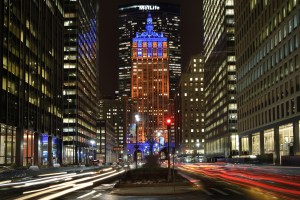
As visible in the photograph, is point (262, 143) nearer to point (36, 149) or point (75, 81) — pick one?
point (36, 149)

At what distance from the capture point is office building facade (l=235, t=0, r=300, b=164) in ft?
272

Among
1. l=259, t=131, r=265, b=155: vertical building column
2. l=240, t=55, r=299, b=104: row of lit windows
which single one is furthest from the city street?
l=259, t=131, r=265, b=155: vertical building column

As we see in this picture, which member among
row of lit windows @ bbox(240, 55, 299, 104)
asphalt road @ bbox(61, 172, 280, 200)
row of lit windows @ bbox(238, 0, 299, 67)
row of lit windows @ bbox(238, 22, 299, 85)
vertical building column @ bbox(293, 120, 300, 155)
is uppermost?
row of lit windows @ bbox(238, 0, 299, 67)

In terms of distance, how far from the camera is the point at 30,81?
87812 millimetres

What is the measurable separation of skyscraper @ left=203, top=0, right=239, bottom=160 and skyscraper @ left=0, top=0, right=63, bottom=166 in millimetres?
64506

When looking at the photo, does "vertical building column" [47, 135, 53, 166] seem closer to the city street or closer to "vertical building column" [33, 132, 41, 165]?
"vertical building column" [33, 132, 41, 165]

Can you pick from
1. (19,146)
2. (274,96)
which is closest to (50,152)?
(19,146)

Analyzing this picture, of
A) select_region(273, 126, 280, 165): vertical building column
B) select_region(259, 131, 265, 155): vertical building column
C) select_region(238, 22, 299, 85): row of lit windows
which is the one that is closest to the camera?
select_region(238, 22, 299, 85): row of lit windows

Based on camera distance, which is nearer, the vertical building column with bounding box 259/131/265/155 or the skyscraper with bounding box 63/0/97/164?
the vertical building column with bounding box 259/131/265/155

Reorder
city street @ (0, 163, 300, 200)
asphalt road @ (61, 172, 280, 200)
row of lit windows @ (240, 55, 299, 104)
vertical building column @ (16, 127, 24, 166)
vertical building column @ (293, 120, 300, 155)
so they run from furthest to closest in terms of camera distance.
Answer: row of lit windows @ (240, 55, 299, 104), vertical building column @ (293, 120, 300, 155), vertical building column @ (16, 127, 24, 166), city street @ (0, 163, 300, 200), asphalt road @ (61, 172, 280, 200)

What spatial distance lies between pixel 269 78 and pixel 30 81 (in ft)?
164

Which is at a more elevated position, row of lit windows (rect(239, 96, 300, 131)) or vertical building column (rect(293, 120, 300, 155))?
row of lit windows (rect(239, 96, 300, 131))

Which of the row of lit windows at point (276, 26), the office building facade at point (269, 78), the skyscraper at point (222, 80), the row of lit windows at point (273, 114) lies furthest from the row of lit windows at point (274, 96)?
the skyscraper at point (222, 80)

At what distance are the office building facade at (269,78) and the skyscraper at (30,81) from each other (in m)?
45.5
